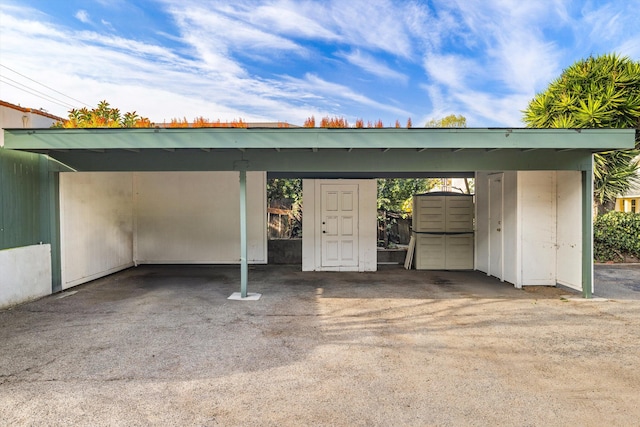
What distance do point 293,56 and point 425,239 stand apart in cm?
1076

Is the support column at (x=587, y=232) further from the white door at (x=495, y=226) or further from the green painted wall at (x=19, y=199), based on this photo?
the green painted wall at (x=19, y=199)

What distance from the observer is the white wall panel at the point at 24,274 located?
16.1 feet

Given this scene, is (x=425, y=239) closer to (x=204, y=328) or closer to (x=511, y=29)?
(x=204, y=328)

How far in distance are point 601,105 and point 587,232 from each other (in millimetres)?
4982

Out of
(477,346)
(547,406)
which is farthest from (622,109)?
(547,406)

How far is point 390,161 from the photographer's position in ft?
18.0

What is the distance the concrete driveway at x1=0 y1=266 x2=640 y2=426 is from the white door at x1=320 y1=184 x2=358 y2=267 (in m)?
2.07

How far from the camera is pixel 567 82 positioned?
9.34 metres

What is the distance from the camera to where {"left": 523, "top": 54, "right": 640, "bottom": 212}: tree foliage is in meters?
8.52

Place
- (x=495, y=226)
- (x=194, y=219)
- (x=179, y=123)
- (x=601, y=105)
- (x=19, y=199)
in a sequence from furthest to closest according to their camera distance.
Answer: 1. (x=194, y=219)
2. (x=601, y=105)
3. (x=495, y=226)
4. (x=179, y=123)
5. (x=19, y=199)

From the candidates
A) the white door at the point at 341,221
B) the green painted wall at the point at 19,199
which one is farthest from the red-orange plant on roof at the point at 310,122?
the green painted wall at the point at 19,199

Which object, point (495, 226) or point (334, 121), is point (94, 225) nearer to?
point (334, 121)

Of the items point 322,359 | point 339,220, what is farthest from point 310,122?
point 322,359

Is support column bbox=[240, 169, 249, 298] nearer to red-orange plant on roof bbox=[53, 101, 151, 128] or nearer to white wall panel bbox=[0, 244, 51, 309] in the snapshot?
white wall panel bbox=[0, 244, 51, 309]
